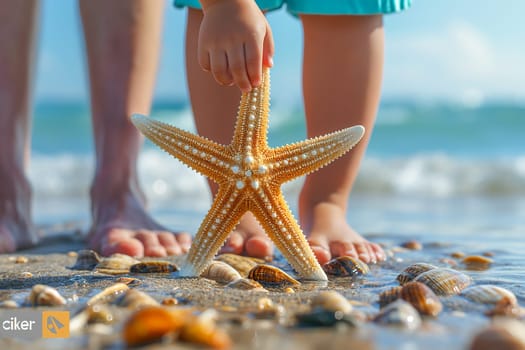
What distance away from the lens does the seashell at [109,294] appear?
1.96 m

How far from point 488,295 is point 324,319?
2.23 feet

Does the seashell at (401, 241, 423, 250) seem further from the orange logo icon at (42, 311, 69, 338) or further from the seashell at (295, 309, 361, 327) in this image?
the orange logo icon at (42, 311, 69, 338)

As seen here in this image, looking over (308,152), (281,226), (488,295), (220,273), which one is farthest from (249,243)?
(488,295)

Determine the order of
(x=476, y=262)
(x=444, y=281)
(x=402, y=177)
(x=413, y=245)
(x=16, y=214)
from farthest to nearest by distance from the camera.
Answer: (x=402, y=177)
(x=413, y=245)
(x=16, y=214)
(x=476, y=262)
(x=444, y=281)

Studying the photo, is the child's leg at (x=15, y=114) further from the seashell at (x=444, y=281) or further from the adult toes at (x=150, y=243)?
the seashell at (x=444, y=281)

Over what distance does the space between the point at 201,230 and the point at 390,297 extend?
73 cm

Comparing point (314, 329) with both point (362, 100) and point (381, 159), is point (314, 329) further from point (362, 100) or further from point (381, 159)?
point (381, 159)

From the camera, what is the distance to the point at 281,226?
2305mm

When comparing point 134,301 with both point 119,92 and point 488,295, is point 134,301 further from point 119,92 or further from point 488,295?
point 119,92

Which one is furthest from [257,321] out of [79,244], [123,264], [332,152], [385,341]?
[79,244]

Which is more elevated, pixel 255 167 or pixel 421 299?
A: pixel 255 167

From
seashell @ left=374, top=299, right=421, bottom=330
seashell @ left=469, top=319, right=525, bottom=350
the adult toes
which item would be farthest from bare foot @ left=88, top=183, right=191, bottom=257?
seashell @ left=469, top=319, right=525, bottom=350

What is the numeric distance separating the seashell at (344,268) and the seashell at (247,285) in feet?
1.42

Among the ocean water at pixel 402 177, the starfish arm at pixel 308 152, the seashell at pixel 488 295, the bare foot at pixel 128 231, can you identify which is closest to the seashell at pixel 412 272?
the seashell at pixel 488 295
